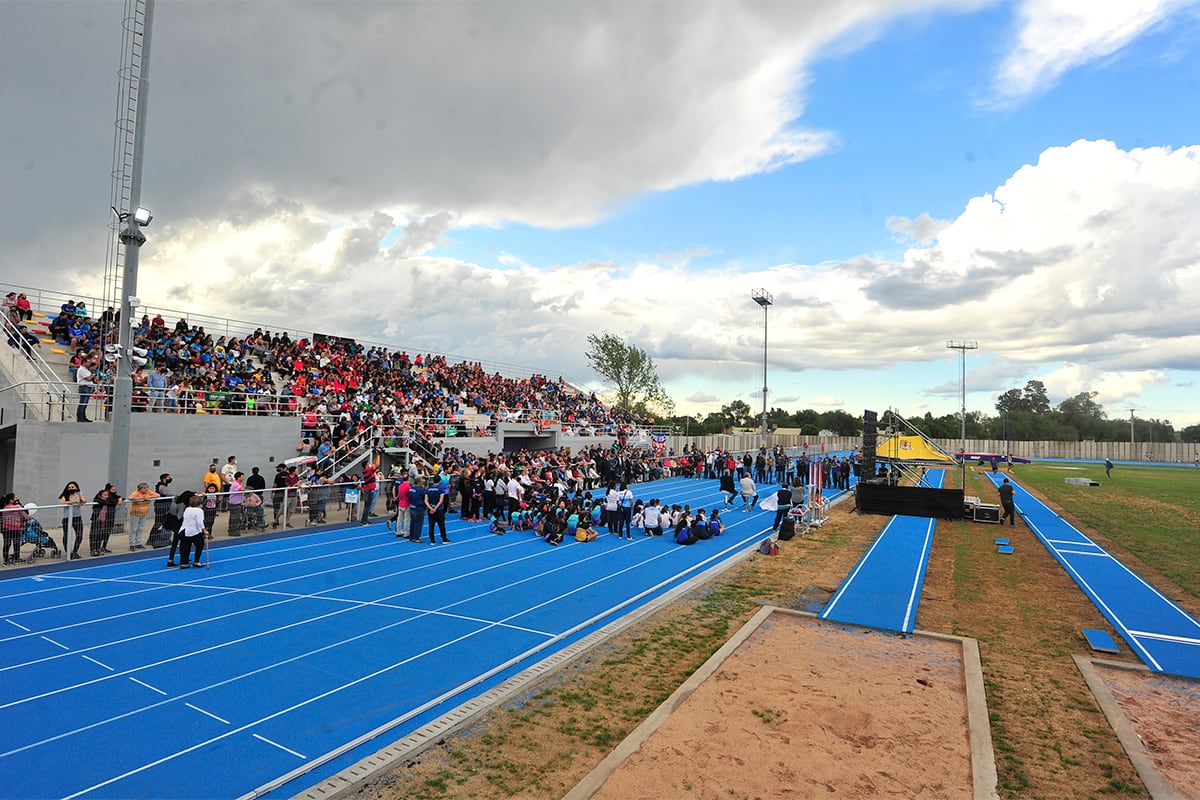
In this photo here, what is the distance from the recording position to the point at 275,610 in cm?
1021

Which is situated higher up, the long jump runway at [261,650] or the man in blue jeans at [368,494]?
the man in blue jeans at [368,494]

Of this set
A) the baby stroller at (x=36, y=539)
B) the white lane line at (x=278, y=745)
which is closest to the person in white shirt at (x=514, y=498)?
the baby stroller at (x=36, y=539)

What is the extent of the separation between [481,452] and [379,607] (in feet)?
64.8

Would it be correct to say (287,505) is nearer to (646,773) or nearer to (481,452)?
(481,452)

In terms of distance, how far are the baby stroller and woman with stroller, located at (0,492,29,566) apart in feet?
0.34

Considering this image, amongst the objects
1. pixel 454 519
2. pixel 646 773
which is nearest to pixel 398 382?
pixel 454 519

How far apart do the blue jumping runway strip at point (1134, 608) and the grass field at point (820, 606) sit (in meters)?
0.36

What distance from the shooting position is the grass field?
5750 mm

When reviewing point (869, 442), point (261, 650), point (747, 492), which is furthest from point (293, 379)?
point (869, 442)

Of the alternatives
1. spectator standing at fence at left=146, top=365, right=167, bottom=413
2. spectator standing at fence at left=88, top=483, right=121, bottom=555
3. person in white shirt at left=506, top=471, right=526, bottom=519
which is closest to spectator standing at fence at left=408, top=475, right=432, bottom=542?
person in white shirt at left=506, top=471, right=526, bottom=519

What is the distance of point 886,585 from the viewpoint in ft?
43.6

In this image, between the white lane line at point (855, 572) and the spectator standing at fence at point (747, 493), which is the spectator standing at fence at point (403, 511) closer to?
the white lane line at point (855, 572)

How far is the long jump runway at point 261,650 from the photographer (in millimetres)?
5781

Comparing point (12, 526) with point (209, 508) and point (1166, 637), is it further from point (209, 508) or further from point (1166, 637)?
point (1166, 637)
